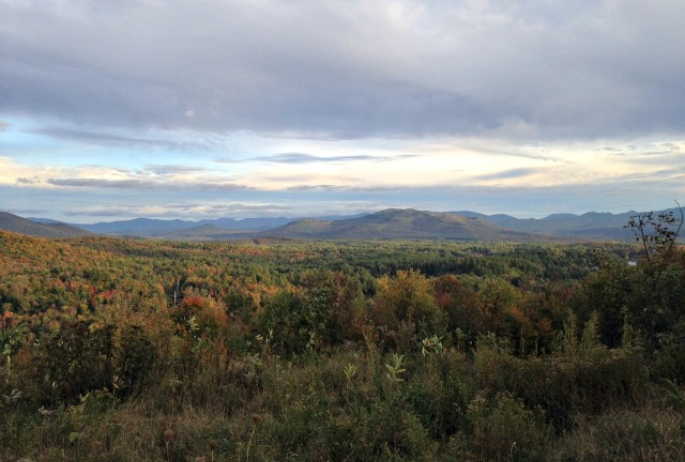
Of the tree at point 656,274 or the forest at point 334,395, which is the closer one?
the forest at point 334,395

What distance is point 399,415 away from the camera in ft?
13.2

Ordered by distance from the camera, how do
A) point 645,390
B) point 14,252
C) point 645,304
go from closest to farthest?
point 645,390, point 645,304, point 14,252

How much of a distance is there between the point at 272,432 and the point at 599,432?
3042 mm

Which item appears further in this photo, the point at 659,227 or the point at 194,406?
the point at 659,227

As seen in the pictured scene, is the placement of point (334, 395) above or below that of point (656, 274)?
below

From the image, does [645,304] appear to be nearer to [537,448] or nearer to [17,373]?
[537,448]

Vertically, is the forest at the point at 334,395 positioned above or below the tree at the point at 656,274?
below

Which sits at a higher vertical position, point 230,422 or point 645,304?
point 645,304

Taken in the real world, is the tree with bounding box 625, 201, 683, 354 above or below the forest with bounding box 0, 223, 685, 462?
above

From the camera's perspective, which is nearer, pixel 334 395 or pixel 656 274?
pixel 334 395

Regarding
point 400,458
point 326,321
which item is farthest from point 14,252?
point 400,458

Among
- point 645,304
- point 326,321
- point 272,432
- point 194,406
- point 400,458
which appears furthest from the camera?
point 326,321

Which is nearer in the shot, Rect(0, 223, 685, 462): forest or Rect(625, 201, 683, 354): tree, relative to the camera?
Rect(0, 223, 685, 462): forest

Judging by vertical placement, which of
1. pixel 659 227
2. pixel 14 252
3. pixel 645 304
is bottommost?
pixel 14 252
